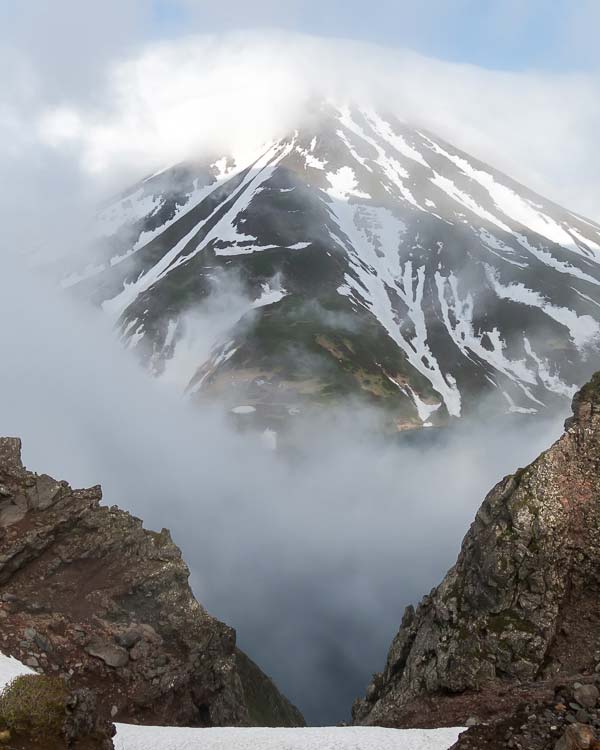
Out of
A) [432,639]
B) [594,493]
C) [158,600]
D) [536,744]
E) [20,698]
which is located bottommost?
[536,744]

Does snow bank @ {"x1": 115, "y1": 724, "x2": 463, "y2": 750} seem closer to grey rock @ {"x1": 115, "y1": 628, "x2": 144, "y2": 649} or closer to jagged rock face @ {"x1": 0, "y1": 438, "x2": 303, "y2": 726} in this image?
jagged rock face @ {"x1": 0, "y1": 438, "x2": 303, "y2": 726}

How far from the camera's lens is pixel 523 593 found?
37.0 m

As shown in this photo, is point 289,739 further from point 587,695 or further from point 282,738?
point 587,695

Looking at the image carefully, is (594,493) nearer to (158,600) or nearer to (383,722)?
(383,722)

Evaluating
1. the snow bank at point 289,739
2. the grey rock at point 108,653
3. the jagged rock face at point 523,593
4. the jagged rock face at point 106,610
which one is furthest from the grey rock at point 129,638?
the jagged rock face at point 523,593

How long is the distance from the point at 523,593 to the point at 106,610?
2703 centimetres

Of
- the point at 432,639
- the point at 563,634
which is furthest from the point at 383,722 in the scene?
the point at 563,634

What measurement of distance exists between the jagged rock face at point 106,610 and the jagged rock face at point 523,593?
12161 mm

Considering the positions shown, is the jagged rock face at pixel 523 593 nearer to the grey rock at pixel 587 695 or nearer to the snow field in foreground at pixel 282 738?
the snow field in foreground at pixel 282 738

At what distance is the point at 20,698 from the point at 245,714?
32.1m

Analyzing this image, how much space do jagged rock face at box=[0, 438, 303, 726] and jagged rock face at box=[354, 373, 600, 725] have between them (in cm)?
1216

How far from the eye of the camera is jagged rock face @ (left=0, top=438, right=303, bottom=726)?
33.9 m

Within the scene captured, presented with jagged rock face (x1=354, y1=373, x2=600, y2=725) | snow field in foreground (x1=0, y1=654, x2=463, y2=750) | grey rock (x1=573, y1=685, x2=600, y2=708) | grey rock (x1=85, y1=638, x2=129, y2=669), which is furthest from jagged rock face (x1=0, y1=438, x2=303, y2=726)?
grey rock (x1=573, y1=685, x2=600, y2=708)

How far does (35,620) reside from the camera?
34500mm
